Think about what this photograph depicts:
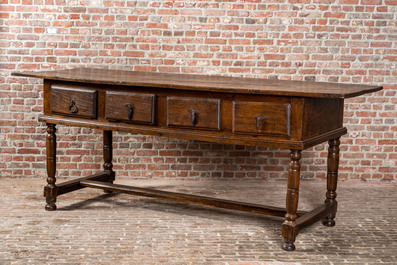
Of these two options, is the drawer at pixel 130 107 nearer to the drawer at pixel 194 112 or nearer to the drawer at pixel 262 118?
the drawer at pixel 194 112

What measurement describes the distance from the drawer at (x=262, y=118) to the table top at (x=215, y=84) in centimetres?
11

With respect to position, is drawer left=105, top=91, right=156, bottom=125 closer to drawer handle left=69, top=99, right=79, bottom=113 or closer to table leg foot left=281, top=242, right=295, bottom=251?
drawer handle left=69, top=99, right=79, bottom=113

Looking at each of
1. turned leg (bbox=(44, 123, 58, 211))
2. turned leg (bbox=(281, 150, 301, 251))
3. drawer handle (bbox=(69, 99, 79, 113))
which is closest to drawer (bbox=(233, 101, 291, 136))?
turned leg (bbox=(281, 150, 301, 251))

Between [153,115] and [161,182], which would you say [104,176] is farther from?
[153,115]

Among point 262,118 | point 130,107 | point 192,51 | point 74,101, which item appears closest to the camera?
point 262,118

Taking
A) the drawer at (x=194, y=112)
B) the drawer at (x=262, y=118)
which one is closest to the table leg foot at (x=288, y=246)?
the drawer at (x=262, y=118)

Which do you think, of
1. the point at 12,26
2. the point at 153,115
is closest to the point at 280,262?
the point at 153,115

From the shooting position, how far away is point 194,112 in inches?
146

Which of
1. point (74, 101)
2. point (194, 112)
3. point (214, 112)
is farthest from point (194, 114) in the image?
point (74, 101)

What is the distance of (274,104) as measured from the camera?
350 cm

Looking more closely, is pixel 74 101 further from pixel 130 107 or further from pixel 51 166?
pixel 51 166

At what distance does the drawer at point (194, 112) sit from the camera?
12.0 feet

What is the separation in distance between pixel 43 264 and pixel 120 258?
0.45 m

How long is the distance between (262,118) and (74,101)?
1.46 m
